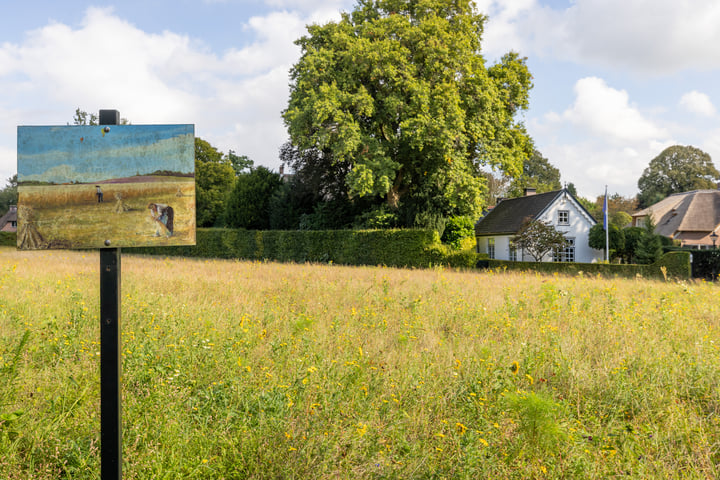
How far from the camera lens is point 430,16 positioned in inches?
976

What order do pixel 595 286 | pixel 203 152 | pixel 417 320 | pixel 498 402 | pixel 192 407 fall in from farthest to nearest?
1. pixel 203 152
2. pixel 595 286
3. pixel 417 320
4. pixel 498 402
5. pixel 192 407

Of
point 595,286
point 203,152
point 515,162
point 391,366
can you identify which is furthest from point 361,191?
point 203,152

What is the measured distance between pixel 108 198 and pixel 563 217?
36435 mm

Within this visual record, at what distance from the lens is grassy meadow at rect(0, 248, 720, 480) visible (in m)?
3.33

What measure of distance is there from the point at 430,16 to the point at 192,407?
2545cm

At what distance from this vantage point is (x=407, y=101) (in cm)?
2456

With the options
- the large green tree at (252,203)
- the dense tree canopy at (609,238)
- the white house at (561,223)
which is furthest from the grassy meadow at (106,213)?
the dense tree canopy at (609,238)

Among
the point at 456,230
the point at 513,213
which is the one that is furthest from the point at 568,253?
the point at 456,230

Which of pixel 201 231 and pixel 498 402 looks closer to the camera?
pixel 498 402

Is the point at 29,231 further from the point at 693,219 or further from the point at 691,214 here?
the point at 691,214

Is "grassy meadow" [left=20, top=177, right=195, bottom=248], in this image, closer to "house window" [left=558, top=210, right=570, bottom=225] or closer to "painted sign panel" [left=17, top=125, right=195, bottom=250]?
"painted sign panel" [left=17, top=125, right=195, bottom=250]

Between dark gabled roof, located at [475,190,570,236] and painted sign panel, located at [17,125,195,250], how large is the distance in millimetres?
33207

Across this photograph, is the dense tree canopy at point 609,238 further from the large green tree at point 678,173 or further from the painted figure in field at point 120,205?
the large green tree at point 678,173

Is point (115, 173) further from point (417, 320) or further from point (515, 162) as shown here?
point (515, 162)
